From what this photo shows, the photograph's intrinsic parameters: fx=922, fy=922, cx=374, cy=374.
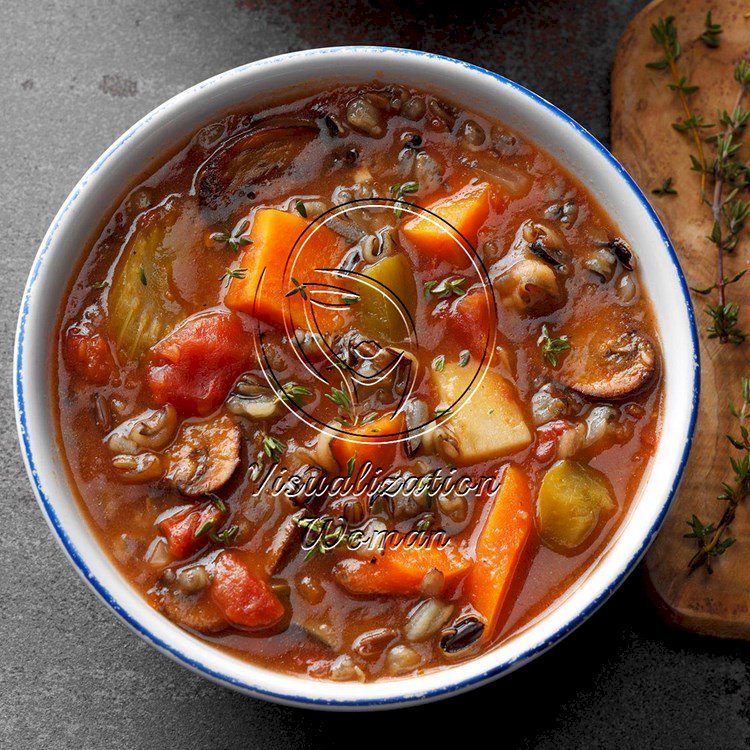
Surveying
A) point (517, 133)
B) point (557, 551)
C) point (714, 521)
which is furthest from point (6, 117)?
point (714, 521)

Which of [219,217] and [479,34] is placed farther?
[479,34]

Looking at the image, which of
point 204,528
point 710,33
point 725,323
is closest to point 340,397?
point 204,528

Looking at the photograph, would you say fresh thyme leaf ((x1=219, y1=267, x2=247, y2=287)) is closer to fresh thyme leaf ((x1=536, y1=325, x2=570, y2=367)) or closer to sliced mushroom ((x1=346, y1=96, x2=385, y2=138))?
sliced mushroom ((x1=346, y1=96, x2=385, y2=138))

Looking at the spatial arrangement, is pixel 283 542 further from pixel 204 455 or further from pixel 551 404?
pixel 551 404

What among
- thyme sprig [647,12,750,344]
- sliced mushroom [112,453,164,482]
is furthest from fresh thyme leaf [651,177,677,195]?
sliced mushroom [112,453,164,482]

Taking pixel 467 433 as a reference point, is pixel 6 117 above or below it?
above

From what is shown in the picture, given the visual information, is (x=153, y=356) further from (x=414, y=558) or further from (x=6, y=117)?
(x=6, y=117)
